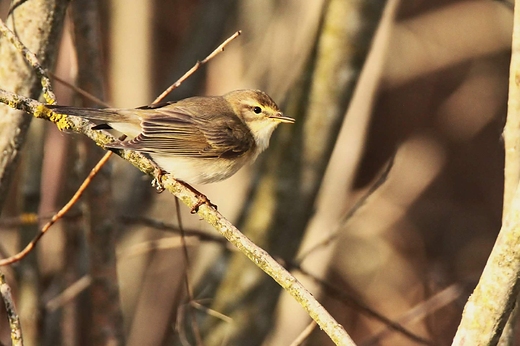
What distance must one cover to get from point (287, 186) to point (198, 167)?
2.38 ft

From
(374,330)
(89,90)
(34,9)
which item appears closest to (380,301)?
(374,330)

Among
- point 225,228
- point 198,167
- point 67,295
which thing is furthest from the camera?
point 67,295

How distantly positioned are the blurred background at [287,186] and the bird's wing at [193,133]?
35 cm

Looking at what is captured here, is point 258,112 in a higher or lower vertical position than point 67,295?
lower

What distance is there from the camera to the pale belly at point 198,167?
12.2ft

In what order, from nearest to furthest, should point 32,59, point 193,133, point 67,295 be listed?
point 32,59, point 193,133, point 67,295

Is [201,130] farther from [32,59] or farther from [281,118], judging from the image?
[32,59]

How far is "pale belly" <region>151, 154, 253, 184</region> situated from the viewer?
373 cm

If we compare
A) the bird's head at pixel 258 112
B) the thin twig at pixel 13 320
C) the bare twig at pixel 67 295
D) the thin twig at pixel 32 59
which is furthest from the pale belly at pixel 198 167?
the thin twig at pixel 13 320

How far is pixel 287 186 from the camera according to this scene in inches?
172

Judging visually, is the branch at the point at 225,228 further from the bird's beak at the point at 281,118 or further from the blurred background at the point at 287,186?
the bird's beak at the point at 281,118

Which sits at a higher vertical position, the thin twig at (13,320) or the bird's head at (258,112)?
the bird's head at (258,112)

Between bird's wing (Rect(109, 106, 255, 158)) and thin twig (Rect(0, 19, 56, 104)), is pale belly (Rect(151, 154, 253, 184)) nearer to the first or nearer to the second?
bird's wing (Rect(109, 106, 255, 158))

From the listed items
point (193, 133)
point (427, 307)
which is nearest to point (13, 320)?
point (193, 133)
